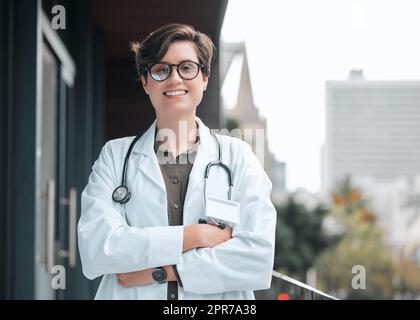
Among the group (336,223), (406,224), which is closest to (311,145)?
(336,223)

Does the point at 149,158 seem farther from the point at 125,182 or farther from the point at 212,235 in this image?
the point at 212,235

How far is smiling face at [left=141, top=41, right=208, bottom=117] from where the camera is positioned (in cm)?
144

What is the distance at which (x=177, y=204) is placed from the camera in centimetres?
142

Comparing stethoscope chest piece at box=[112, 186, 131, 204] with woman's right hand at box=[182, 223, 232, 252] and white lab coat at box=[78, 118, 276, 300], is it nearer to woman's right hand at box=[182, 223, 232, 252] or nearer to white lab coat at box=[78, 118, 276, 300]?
white lab coat at box=[78, 118, 276, 300]

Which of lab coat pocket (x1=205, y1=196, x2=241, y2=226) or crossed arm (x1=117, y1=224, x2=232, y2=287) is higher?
lab coat pocket (x1=205, y1=196, x2=241, y2=226)

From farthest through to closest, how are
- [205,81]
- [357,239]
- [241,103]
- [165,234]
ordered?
[357,239]
[241,103]
[205,81]
[165,234]

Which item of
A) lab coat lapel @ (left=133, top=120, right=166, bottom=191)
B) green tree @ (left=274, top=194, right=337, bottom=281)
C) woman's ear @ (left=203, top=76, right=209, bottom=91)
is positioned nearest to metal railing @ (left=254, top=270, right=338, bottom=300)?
lab coat lapel @ (left=133, top=120, right=166, bottom=191)

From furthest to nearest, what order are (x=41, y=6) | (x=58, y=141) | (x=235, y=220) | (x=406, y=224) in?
(x=406, y=224), (x=58, y=141), (x=41, y=6), (x=235, y=220)

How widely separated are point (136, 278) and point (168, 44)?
0.46 m

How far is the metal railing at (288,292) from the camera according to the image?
1.50 m

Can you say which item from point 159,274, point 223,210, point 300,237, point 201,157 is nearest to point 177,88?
point 201,157
